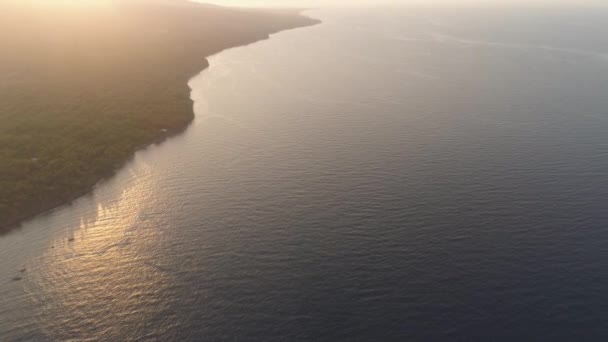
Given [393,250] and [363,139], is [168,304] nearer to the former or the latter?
[393,250]

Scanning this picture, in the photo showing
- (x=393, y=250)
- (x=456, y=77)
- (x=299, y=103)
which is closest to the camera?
(x=393, y=250)

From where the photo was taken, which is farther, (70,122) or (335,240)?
(70,122)

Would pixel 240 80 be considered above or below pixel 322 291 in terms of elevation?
above

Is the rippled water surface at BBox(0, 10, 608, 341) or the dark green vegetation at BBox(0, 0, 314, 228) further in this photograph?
the dark green vegetation at BBox(0, 0, 314, 228)

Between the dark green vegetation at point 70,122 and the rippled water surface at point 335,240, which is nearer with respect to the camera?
the rippled water surface at point 335,240

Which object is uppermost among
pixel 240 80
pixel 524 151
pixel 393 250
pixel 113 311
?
pixel 240 80

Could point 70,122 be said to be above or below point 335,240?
above

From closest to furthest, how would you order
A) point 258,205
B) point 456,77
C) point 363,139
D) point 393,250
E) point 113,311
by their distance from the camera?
point 113,311 → point 393,250 → point 258,205 → point 363,139 → point 456,77

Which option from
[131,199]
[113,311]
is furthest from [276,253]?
[131,199]
